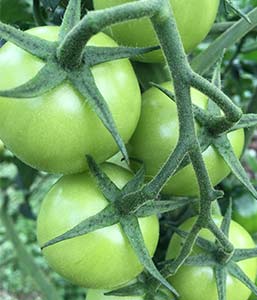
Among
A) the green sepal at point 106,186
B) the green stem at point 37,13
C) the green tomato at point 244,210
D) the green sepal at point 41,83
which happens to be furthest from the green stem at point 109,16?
the green tomato at point 244,210

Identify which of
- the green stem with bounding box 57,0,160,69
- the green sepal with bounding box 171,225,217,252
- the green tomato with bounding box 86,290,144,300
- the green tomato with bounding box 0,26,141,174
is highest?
the green stem with bounding box 57,0,160,69

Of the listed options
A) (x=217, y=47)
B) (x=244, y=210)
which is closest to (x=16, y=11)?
(x=217, y=47)

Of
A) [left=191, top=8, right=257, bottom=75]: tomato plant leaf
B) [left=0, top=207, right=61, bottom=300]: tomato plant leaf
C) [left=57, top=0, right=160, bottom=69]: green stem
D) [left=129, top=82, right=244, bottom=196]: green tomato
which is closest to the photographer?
[left=57, top=0, right=160, bottom=69]: green stem

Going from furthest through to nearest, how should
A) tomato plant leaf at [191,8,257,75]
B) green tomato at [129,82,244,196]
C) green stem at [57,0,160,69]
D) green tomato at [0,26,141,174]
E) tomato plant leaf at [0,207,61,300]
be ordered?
1. tomato plant leaf at [0,207,61,300]
2. tomato plant leaf at [191,8,257,75]
3. green tomato at [129,82,244,196]
4. green tomato at [0,26,141,174]
5. green stem at [57,0,160,69]

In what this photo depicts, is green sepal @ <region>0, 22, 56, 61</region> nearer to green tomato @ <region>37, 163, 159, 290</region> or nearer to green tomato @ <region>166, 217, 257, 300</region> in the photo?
green tomato @ <region>37, 163, 159, 290</region>

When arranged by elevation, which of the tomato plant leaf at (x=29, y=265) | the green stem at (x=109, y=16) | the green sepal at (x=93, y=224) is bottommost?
the tomato plant leaf at (x=29, y=265)

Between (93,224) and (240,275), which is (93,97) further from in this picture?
(240,275)

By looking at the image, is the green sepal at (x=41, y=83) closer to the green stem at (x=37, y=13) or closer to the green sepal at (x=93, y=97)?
the green sepal at (x=93, y=97)

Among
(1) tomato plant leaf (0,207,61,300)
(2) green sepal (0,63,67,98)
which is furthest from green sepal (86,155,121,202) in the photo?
(1) tomato plant leaf (0,207,61,300)
